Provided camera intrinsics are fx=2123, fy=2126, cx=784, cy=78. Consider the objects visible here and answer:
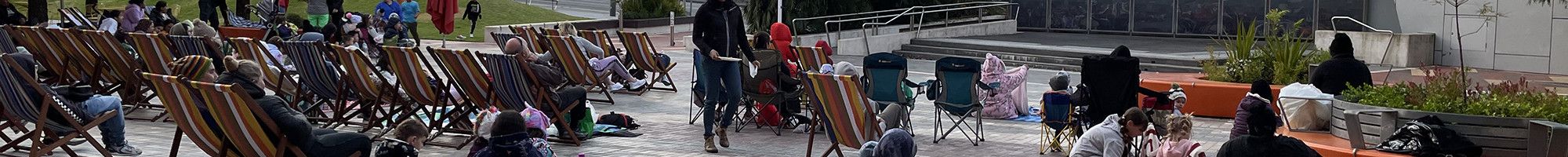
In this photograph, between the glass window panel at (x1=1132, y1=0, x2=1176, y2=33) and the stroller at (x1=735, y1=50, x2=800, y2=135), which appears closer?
the stroller at (x1=735, y1=50, x2=800, y2=135)

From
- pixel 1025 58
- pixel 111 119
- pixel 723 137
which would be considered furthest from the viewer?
pixel 1025 58

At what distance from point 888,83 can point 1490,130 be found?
323 cm

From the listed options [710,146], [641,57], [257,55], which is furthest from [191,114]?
[641,57]

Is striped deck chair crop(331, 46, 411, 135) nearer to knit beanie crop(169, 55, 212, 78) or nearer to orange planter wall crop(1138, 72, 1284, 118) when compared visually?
knit beanie crop(169, 55, 212, 78)

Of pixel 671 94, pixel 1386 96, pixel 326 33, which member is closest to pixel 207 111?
pixel 1386 96

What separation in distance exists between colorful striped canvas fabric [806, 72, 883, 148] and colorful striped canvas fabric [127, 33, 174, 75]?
5041 millimetres

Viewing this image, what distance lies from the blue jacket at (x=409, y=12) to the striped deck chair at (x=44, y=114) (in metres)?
16.0

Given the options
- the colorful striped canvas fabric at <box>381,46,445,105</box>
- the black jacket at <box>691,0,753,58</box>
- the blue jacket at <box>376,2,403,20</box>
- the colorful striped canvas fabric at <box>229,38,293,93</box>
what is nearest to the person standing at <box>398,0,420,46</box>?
the blue jacket at <box>376,2,403,20</box>

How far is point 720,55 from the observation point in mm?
10695

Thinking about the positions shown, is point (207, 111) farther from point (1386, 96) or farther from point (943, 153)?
point (1386, 96)

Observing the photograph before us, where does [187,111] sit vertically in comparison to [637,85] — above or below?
above

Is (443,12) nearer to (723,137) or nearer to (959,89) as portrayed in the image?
(959,89)

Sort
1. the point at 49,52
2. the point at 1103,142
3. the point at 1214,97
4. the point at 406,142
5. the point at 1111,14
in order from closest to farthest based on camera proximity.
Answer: the point at 406,142, the point at 1103,142, the point at 49,52, the point at 1214,97, the point at 1111,14

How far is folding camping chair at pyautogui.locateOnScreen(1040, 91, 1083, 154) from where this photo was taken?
1024cm
